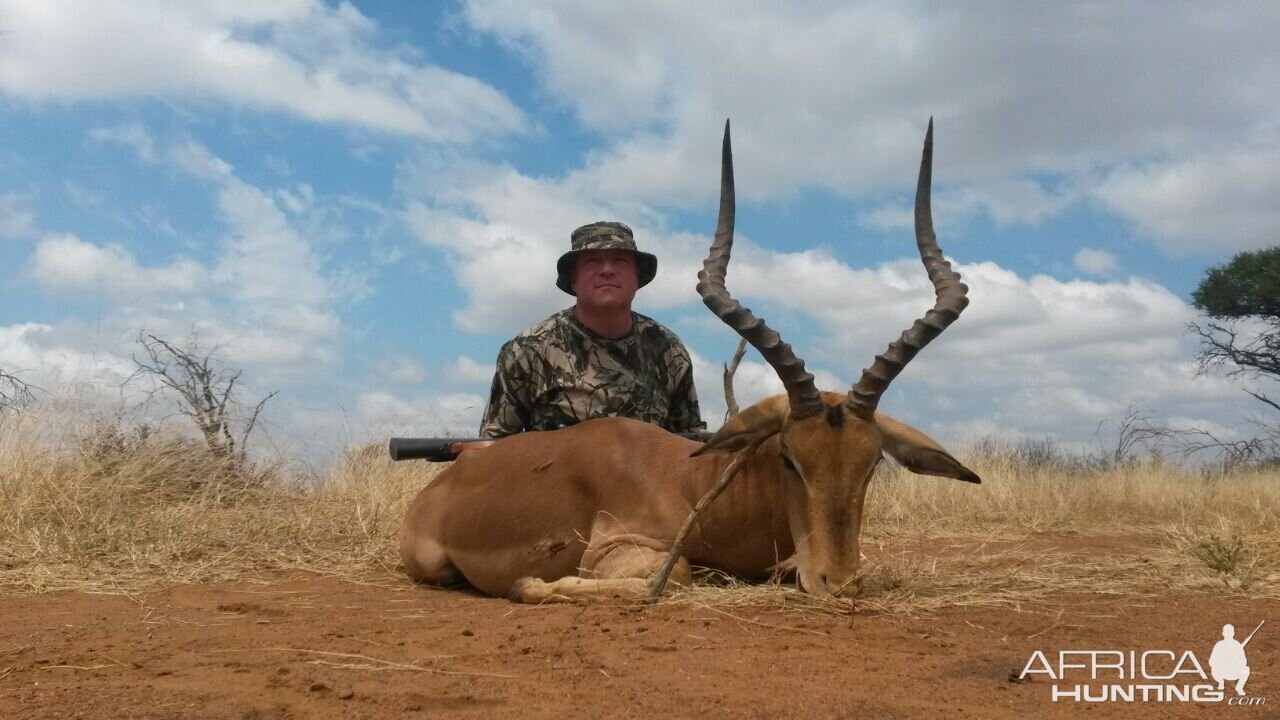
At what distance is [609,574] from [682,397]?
3.22m

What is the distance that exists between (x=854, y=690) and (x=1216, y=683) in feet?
4.08

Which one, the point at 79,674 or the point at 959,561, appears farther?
the point at 959,561

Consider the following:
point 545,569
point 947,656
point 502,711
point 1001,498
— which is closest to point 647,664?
point 502,711

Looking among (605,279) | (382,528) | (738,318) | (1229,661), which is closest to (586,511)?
(738,318)

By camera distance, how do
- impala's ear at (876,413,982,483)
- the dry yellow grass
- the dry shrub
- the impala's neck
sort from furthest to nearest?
the dry shrub < the dry yellow grass < the impala's neck < impala's ear at (876,413,982,483)

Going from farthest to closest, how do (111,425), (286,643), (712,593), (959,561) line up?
(111,425), (959,561), (712,593), (286,643)

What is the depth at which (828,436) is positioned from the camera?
4.84 metres

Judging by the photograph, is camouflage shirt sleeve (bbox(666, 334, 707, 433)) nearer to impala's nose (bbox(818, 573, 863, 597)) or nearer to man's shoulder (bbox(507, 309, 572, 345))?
man's shoulder (bbox(507, 309, 572, 345))

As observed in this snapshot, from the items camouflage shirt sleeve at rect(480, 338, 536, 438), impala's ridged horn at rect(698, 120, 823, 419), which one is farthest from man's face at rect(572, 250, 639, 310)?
impala's ridged horn at rect(698, 120, 823, 419)

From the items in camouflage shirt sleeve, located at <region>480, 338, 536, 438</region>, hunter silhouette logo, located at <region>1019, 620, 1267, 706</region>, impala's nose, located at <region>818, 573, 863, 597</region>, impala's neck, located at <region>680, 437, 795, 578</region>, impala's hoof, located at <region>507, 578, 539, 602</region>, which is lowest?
hunter silhouette logo, located at <region>1019, 620, 1267, 706</region>

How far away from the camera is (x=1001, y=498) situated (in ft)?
41.1

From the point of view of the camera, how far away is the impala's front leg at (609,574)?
4973mm

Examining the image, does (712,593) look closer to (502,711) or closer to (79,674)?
(502,711)

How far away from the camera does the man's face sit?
298 inches
